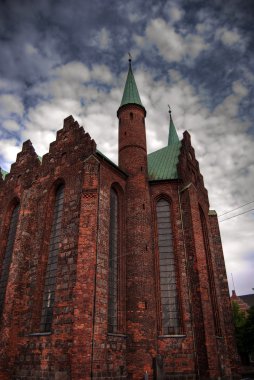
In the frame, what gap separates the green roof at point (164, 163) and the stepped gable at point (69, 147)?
5355 mm

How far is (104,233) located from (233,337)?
12213mm

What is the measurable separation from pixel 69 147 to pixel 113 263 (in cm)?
770

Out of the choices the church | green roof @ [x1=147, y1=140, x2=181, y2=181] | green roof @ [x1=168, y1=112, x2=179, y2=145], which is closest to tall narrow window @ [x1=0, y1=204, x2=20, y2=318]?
the church

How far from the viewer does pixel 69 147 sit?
19906 millimetres

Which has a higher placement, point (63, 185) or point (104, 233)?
point (63, 185)

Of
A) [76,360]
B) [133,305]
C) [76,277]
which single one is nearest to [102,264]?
[76,277]

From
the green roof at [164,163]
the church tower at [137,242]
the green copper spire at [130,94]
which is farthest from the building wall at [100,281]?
the green copper spire at [130,94]

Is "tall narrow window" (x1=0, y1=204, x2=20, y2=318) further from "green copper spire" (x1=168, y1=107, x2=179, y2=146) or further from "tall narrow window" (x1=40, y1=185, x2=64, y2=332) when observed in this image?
"green copper spire" (x1=168, y1=107, x2=179, y2=146)

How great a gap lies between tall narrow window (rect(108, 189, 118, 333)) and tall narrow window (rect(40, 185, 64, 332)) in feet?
9.57

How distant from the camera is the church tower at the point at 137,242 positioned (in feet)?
52.1

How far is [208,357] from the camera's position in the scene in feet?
50.9

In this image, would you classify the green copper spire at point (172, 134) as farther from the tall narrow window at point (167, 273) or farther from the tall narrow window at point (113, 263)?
the tall narrow window at point (113, 263)

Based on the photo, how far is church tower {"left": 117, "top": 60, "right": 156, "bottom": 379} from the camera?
1588 centimetres

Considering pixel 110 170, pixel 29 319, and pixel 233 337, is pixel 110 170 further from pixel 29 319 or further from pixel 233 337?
pixel 233 337
